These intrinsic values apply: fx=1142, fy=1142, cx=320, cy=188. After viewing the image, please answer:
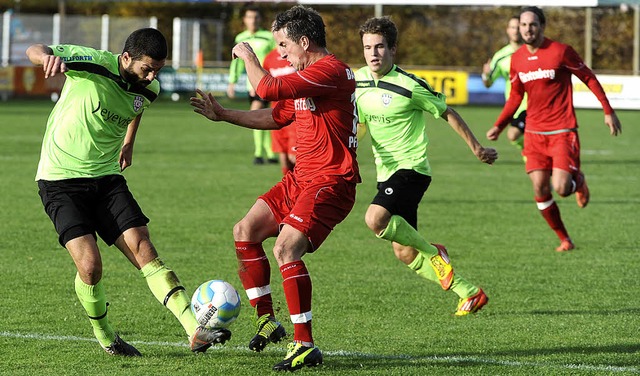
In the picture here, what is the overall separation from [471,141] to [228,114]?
1868 millimetres

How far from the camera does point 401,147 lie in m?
8.12

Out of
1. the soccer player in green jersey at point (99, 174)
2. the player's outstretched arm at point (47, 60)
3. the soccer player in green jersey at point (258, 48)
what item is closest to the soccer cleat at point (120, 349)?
the soccer player in green jersey at point (99, 174)

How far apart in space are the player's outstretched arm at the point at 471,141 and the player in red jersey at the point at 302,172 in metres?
1.35

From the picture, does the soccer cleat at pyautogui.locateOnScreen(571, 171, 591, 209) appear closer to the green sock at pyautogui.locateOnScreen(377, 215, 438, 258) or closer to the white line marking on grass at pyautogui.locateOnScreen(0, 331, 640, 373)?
the green sock at pyautogui.locateOnScreen(377, 215, 438, 258)

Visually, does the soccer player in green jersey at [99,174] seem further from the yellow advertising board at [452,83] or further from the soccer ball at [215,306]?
the yellow advertising board at [452,83]

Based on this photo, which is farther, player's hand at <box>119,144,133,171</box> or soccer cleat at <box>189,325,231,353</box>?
player's hand at <box>119,144,133,171</box>

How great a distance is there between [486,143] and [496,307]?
47.8 ft

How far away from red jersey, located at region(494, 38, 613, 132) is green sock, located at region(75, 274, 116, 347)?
5.33m

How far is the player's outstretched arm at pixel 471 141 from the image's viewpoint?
746 cm

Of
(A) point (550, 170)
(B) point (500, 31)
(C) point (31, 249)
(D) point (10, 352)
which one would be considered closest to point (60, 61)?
(D) point (10, 352)

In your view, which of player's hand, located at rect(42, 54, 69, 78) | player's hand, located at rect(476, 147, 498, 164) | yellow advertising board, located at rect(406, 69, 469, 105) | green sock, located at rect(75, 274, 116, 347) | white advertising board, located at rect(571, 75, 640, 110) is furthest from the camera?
yellow advertising board, located at rect(406, 69, 469, 105)

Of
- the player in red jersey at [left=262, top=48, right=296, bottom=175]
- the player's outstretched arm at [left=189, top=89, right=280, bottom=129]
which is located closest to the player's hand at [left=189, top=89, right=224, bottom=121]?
the player's outstretched arm at [left=189, top=89, right=280, bottom=129]

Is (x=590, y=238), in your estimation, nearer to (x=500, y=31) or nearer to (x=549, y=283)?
(x=549, y=283)

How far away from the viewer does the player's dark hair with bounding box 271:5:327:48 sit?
6.20m
